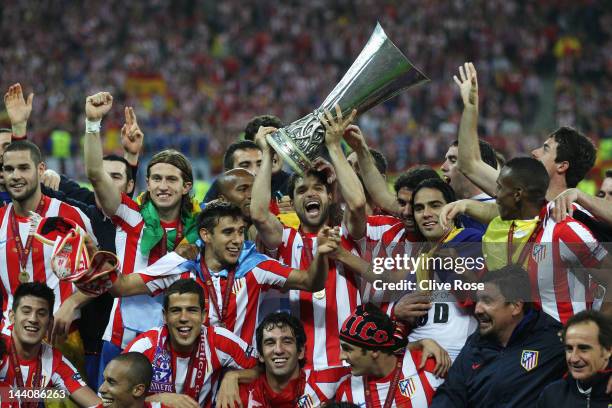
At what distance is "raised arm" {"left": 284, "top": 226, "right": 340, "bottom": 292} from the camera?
4.78m

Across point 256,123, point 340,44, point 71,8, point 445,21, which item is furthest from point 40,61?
point 256,123

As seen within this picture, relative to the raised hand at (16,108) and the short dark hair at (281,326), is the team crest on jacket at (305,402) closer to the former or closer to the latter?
the short dark hair at (281,326)

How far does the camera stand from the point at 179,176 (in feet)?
17.8

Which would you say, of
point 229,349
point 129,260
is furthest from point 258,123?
point 229,349

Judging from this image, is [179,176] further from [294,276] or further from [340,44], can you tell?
[340,44]

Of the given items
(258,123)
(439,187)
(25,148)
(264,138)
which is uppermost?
(258,123)

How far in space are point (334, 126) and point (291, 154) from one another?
0.25 metres

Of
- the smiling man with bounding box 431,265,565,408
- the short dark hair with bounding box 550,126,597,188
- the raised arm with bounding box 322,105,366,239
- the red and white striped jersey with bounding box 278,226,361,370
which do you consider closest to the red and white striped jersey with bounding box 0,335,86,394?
the red and white striped jersey with bounding box 278,226,361,370

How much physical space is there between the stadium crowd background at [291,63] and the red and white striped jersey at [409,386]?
12.0 metres

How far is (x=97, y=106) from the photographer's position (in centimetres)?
533

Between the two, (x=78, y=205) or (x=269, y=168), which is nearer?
(x=269, y=168)

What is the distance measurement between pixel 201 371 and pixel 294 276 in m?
0.64

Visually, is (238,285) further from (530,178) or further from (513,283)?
(530,178)

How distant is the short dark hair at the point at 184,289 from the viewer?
193 inches
